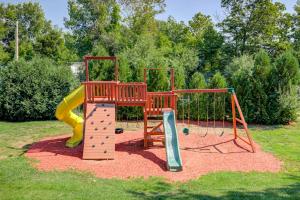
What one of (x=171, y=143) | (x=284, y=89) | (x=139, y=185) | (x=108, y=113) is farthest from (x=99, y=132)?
(x=284, y=89)

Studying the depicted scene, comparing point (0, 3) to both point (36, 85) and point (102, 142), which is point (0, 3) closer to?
point (36, 85)

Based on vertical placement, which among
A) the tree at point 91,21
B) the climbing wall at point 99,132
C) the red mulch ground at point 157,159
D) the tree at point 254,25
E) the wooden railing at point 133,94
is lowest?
the red mulch ground at point 157,159

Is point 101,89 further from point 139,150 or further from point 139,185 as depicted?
point 139,185

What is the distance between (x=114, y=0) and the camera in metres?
29.5

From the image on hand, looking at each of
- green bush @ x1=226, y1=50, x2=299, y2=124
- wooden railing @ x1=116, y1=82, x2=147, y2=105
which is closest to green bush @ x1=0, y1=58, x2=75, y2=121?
wooden railing @ x1=116, y1=82, x2=147, y2=105

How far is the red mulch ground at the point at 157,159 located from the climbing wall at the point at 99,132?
0.25m

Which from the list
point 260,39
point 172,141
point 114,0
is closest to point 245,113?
point 172,141

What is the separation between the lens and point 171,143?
744cm

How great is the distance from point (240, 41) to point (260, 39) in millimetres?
1583

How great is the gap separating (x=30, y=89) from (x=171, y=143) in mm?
8316

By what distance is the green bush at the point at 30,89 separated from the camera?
13.2 metres

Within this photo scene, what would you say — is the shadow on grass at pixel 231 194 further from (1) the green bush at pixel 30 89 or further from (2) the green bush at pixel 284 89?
(1) the green bush at pixel 30 89

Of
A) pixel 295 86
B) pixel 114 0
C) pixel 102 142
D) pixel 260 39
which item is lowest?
pixel 102 142

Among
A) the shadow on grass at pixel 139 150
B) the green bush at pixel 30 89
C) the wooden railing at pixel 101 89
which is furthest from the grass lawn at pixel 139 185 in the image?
the green bush at pixel 30 89
